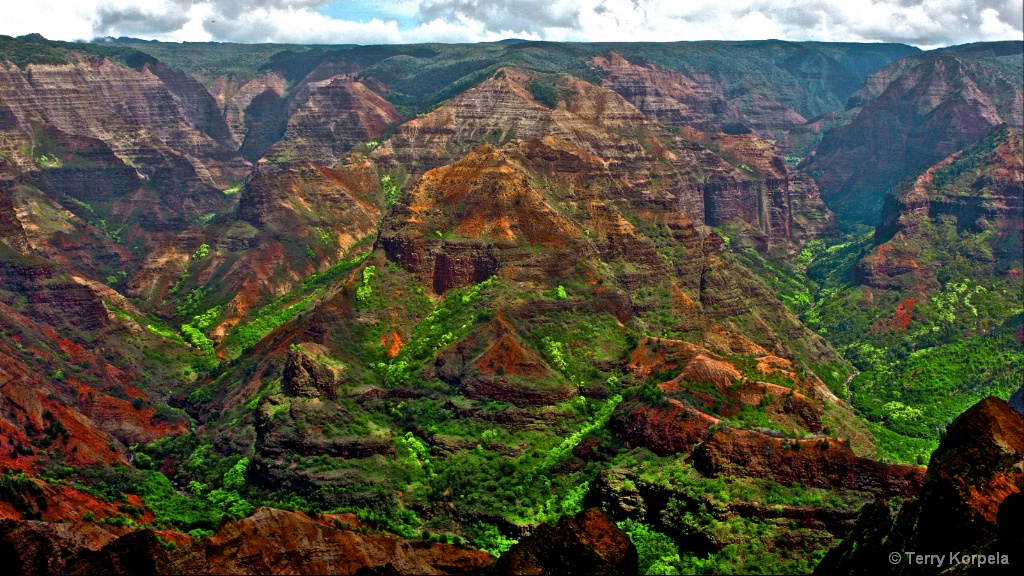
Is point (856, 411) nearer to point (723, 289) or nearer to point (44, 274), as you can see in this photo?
point (723, 289)

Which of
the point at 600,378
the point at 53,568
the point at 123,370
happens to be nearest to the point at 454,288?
the point at 600,378

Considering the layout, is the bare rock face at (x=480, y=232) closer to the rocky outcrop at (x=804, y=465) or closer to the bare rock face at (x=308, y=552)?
the rocky outcrop at (x=804, y=465)

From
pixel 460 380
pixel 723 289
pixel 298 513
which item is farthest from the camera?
pixel 723 289

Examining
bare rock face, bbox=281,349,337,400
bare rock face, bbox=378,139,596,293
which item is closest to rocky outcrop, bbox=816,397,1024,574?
bare rock face, bbox=281,349,337,400

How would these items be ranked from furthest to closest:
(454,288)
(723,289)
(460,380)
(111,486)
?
(723,289) → (454,288) → (460,380) → (111,486)

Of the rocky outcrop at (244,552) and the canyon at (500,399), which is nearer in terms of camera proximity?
the rocky outcrop at (244,552)

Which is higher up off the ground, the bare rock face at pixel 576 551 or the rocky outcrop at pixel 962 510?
the rocky outcrop at pixel 962 510

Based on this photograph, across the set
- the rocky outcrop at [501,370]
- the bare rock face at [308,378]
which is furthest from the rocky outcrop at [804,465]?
the bare rock face at [308,378]
